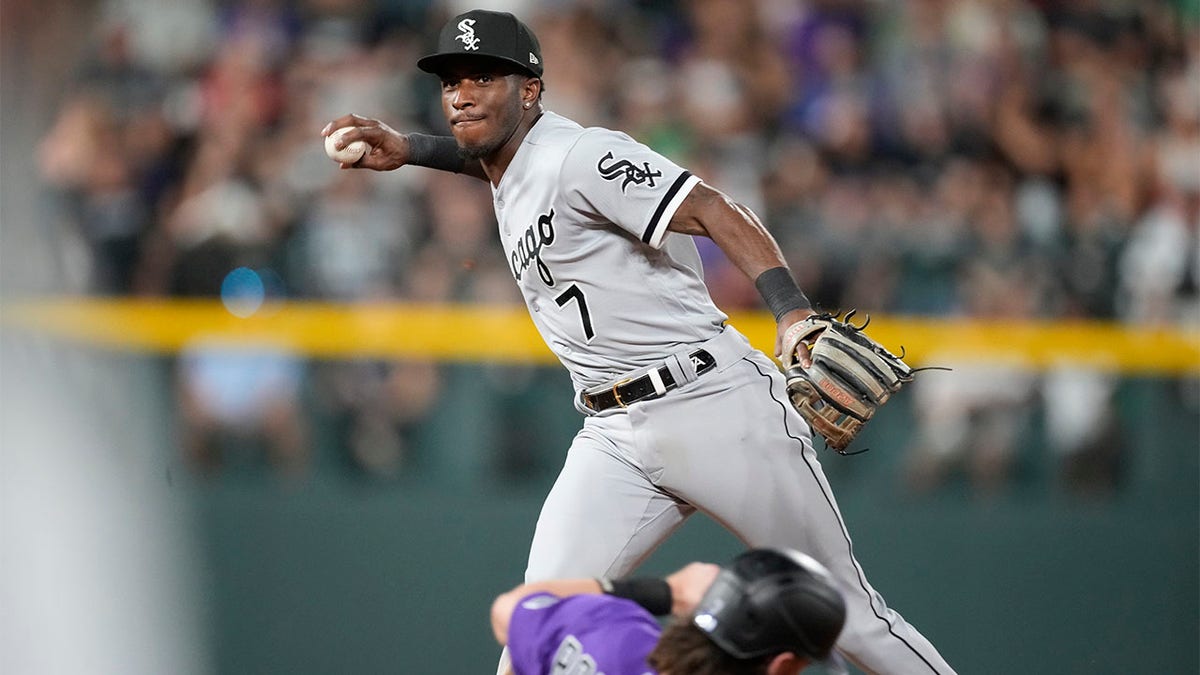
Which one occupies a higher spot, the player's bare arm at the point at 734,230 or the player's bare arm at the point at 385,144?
the player's bare arm at the point at 385,144

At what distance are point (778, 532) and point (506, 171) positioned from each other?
1.12 meters

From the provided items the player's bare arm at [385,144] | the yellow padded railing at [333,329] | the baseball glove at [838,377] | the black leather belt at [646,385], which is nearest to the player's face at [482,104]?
the player's bare arm at [385,144]

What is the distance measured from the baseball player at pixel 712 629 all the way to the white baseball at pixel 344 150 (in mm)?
1635

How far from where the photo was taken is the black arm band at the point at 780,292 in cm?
316

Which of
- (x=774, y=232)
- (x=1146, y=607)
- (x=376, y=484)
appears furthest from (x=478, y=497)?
(x=1146, y=607)

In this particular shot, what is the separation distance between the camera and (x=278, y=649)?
5.61 meters

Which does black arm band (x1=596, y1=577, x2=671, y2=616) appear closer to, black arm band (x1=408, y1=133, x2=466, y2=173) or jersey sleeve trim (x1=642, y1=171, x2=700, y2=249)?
jersey sleeve trim (x1=642, y1=171, x2=700, y2=249)

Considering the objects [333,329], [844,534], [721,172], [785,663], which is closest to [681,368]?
[844,534]

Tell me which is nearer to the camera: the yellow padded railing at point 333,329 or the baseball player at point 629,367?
the baseball player at point 629,367

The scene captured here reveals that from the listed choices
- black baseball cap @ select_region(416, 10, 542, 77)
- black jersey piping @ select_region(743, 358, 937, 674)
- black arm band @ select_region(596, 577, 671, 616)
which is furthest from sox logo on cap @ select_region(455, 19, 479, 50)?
black arm band @ select_region(596, 577, 671, 616)

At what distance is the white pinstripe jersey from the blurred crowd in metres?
2.36

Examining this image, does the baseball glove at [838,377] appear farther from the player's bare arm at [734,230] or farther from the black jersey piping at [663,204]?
the black jersey piping at [663,204]

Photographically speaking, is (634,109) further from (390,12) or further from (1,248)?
(1,248)

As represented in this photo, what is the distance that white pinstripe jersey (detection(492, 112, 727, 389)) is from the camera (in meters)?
3.43
